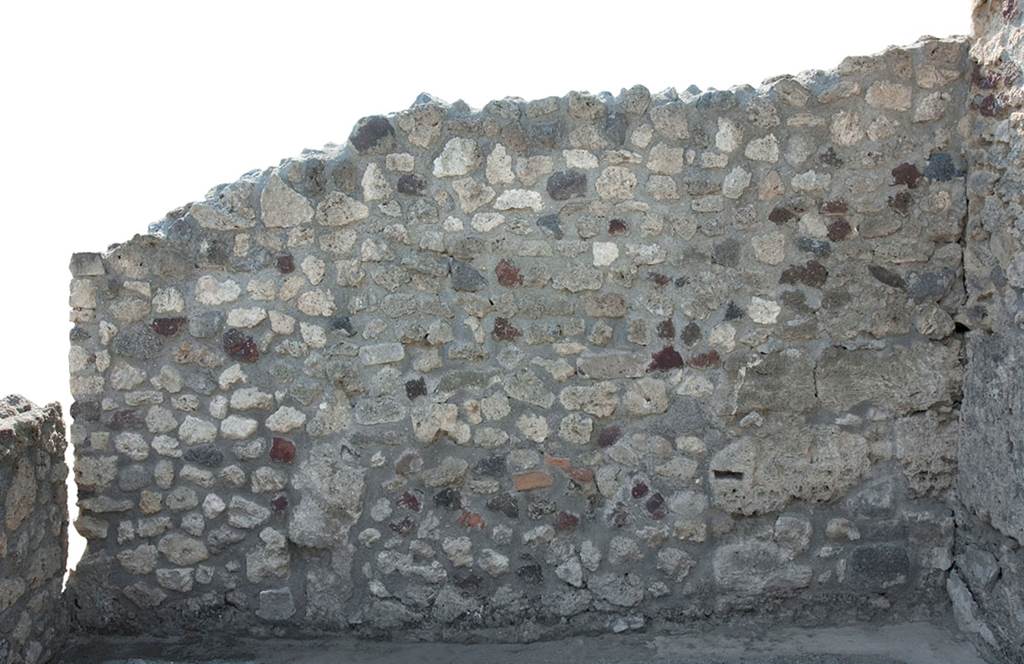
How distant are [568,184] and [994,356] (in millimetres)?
1784

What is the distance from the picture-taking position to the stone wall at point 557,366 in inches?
166

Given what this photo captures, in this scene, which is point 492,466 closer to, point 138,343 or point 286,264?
point 286,264

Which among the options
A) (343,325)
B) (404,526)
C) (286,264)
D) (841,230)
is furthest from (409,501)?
(841,230)

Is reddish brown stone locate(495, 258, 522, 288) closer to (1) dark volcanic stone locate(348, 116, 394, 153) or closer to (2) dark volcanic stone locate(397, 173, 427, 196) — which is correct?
(2) dark volcanic stone locate(397, 173, 427, 196)

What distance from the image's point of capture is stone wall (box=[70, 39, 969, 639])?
423 cm

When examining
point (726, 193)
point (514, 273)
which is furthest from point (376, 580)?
point (726, 193)

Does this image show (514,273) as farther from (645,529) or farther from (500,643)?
(500,643)

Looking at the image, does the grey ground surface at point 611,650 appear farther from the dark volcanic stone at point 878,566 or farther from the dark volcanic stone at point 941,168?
the dark volcanic stone at point 941,168

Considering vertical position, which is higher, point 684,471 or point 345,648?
point 684,471

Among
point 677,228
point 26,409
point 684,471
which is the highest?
point 677,228

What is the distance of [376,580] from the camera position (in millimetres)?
4363

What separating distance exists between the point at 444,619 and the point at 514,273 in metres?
1.47

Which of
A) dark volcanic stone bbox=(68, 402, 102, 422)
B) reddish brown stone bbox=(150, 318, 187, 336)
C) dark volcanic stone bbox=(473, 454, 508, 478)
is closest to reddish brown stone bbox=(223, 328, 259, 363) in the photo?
reddish brown stone bbox=(150, 318, 187, 336)

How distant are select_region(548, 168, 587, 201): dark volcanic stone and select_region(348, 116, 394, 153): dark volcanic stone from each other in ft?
2.27
